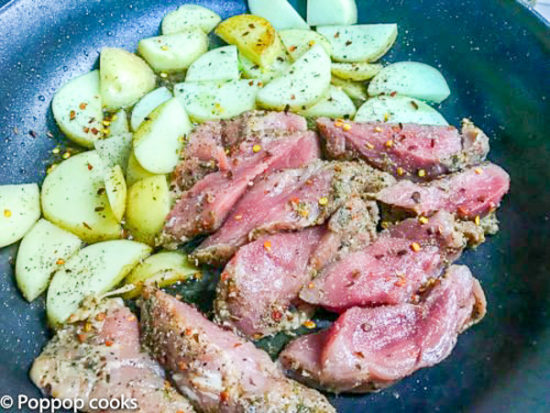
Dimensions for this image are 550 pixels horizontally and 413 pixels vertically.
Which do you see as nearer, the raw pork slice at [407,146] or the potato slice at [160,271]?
the potato slice at [160,271]

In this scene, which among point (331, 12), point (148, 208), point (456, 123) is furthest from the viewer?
point (331, 12)

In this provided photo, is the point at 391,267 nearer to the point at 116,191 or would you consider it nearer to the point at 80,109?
the point at 116,191

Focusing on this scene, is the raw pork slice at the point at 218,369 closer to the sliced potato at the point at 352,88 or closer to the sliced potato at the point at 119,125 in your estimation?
the sliced potato at the point at 119,125

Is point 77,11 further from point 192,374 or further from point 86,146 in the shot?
point 192,374

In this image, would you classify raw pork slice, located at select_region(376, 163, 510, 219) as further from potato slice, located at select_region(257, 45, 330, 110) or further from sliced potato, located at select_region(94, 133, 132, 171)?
sliced potato, located at select_region(94, 133, 132, 171)

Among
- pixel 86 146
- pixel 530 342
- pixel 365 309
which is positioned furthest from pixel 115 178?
pixel 530 342

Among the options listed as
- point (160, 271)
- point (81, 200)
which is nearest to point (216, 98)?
point (81, 200)

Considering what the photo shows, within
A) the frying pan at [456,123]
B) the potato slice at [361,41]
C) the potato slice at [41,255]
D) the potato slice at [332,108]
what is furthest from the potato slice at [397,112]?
the potato slice at [41,255]
